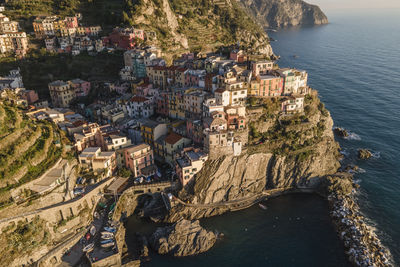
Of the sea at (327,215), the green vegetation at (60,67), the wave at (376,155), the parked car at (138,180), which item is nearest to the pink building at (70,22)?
the green vegetation at (60,67)

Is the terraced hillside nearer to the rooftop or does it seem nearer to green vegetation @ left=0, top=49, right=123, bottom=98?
the rooftop

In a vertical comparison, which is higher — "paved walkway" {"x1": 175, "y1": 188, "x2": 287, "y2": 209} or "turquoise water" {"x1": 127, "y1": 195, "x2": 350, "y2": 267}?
"paved walkway" {"x1": 175, "y1": 188, "x2": 287, "y2": 209}

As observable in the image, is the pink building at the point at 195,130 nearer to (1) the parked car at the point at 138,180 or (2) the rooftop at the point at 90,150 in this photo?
(1) the parked car at the point at 138,180

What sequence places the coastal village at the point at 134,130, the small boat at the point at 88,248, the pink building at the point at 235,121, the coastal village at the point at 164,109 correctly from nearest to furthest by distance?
the small boat at the point at 88,248, the coastal village at the point at 134,130, the coastal village at the point at 164,109, the pink building at the point at 235,121

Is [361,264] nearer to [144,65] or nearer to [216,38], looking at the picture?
[144,65]

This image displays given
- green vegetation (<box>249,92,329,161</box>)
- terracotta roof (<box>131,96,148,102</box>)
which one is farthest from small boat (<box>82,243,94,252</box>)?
terracotta roof (<box>131,96,148,102</box>)
